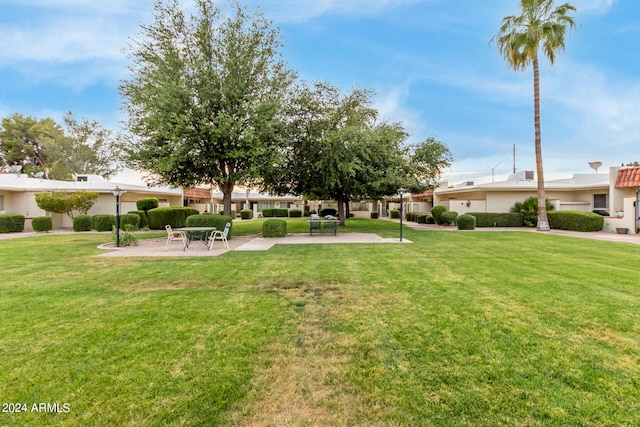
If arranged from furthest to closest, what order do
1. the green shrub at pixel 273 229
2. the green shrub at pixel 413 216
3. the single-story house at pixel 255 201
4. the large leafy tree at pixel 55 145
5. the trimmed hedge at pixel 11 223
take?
the single-story house at pixel 255 201 < the large leafy tree at pixel 55 145 < the green shrub at pixel 413 216 < the trimmed hedge at pixel 11 223 < the green shrub at pixel 273 229

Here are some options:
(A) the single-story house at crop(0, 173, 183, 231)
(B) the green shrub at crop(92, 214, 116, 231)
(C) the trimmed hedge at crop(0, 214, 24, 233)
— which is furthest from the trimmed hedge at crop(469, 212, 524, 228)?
(C) the trimmed hedge at crop(0, 214, 24, 233)

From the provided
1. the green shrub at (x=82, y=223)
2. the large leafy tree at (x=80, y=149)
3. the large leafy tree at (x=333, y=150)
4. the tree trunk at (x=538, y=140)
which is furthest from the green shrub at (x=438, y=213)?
the large leafy tree at (x=80, y=149)

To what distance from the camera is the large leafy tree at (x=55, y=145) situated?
34719 millimetres

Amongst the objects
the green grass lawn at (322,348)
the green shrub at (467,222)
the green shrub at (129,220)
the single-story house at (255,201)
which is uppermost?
the single-story house at (255,201)

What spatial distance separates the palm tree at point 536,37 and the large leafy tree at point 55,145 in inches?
1504

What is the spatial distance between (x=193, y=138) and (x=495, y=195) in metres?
20.8

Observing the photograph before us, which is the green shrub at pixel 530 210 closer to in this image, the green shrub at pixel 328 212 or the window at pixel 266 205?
the green shrub at pixel 328 212

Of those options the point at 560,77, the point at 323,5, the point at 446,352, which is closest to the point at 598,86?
the point at 560,77

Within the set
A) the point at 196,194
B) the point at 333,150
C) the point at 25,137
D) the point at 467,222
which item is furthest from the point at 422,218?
the point at 25,137

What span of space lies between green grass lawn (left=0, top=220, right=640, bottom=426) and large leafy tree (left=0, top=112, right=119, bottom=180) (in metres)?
36.2

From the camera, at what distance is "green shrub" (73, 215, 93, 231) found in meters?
19.0

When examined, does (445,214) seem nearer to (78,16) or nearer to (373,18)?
(373,18)

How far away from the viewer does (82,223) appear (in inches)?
751

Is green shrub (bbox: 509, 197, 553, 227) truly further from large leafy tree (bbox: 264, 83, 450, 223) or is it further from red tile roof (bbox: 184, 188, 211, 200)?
red tile roof (bbox: 184, 188, 211, 200)
